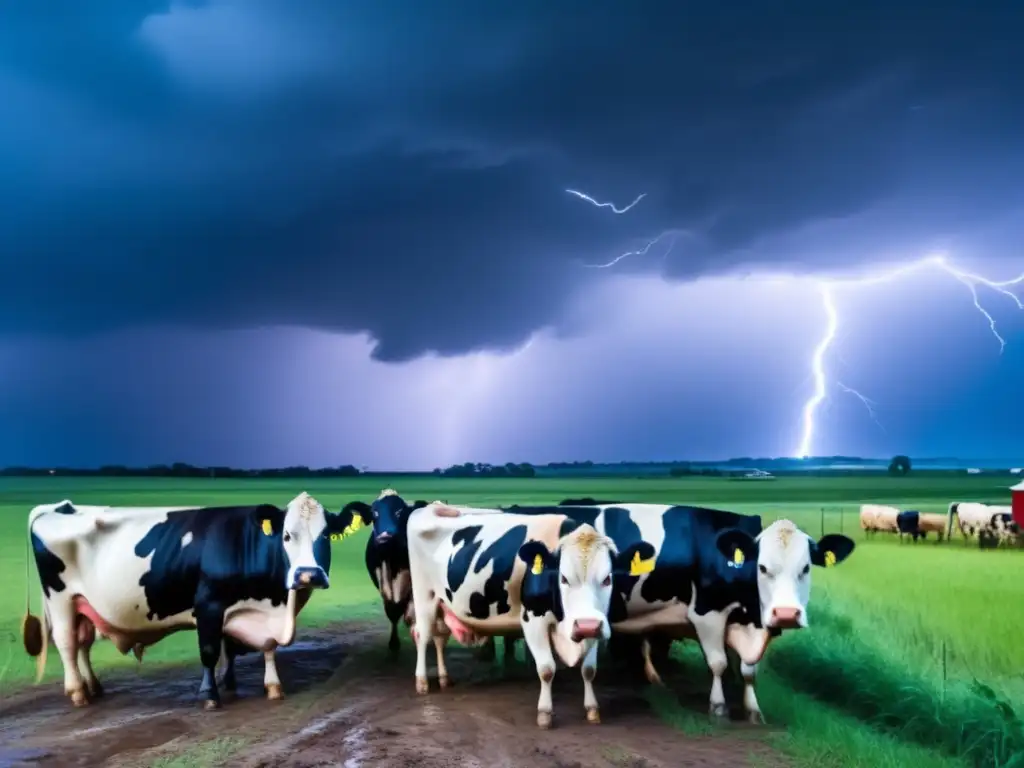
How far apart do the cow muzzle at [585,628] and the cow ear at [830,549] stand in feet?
7.34

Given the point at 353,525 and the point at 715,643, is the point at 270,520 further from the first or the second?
the point at 715,643

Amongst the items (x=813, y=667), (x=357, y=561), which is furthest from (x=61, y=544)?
(x=357, y=561)

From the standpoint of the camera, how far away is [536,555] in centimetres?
845

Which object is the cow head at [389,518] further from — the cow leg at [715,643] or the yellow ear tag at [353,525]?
the cow leg at [715,643]

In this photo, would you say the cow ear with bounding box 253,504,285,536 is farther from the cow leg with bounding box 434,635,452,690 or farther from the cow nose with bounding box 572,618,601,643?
the cow nose with bounding box 572,618,601,643

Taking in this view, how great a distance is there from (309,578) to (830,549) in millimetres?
5129

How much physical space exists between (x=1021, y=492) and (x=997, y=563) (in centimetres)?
507

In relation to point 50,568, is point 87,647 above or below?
below

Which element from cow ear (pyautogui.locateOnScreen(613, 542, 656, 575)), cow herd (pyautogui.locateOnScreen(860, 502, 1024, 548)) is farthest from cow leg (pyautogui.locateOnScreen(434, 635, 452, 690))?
cow herd (pyautogui.locateOnScreen(860, 502, 1024, 548))

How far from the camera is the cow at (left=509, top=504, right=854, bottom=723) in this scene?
8219mm

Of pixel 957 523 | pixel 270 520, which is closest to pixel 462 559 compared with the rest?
pixel 270 520

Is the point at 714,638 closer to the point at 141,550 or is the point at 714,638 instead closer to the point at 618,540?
the point at 618,540

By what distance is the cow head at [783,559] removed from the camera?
7957 mm

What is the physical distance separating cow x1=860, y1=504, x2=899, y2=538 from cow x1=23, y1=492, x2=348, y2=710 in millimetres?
25267
